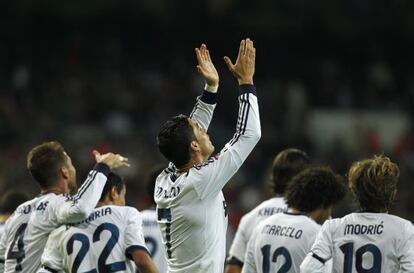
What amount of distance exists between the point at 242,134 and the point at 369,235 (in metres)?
1.08

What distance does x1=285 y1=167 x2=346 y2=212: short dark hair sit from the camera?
8172 mm

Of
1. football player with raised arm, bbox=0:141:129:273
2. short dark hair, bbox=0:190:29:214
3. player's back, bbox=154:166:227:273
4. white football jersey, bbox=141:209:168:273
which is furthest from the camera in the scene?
short dark hair, bbox=0:190:29:214

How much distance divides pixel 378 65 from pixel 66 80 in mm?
6698

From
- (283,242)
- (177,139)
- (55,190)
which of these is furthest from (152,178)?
(177,139)

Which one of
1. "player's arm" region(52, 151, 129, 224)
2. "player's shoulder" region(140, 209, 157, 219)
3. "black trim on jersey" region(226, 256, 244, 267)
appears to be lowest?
"black trim on jersey" region(226, 256, 244, 267)

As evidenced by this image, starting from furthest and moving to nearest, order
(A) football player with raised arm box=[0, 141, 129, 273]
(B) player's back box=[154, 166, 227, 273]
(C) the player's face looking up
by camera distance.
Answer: (A) football player with raised arm box=[0, 141, 129, 273] < (C) the player's face looking up < (B) player's back box=[154, 166, 227, 273]

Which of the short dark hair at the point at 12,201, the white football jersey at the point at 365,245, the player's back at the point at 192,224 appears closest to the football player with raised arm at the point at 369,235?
the white football jersey at the point at 365,245

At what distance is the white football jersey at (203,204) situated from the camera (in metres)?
6.90

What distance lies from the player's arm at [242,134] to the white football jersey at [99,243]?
1.24m

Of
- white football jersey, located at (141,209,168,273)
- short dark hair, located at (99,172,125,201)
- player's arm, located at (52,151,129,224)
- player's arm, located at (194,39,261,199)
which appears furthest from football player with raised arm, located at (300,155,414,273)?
white football jersey, located at (141,209,168,273)

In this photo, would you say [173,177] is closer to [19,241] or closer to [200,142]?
[200,142]

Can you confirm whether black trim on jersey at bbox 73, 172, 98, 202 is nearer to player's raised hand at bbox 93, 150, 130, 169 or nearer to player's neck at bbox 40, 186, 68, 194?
player's raised hand at bbox 93, 150, 130, 169

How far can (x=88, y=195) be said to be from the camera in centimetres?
789

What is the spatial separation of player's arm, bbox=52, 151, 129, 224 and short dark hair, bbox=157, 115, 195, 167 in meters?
0.97
